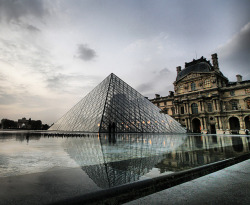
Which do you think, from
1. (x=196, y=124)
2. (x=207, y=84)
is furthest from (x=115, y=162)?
(x=196, y=124)

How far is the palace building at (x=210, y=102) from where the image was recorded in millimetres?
29062

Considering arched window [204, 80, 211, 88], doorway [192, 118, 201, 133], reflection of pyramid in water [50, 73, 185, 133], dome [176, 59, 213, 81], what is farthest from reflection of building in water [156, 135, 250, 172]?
dome [176, 59, 213, 81]

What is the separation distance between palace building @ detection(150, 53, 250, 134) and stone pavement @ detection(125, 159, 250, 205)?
102 ft

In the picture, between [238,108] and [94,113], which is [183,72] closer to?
[238,108]

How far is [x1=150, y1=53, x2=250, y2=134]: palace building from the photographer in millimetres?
29062

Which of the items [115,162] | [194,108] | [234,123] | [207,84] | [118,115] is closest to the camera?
[115,162]

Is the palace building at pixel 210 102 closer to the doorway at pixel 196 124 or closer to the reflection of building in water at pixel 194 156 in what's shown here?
the doorway at pixel 196 124

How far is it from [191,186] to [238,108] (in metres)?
35.4

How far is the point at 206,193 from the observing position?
1.58 metres

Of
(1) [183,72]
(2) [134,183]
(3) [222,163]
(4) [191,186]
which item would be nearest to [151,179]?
(2) [134,183]

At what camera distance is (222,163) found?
2650mm

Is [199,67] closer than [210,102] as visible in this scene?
No

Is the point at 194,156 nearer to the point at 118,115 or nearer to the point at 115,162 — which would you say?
the point at 115,162

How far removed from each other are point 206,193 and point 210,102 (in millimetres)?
36051
